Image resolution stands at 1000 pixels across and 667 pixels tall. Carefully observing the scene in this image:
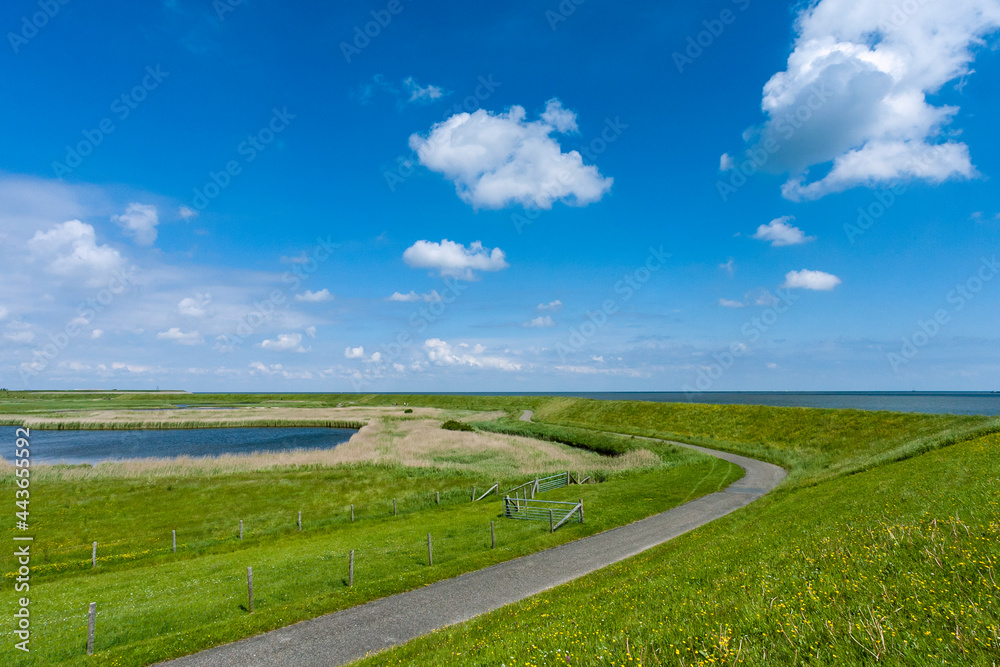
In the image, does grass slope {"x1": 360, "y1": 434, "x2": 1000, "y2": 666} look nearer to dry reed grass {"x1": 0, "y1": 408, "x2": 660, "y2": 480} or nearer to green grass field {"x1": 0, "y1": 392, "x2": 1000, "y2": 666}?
green grass field {"x1": 0, "y1": 392, "x2": 1000, "y2": 666}

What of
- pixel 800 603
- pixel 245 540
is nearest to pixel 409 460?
pixel 245 540

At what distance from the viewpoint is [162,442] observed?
84.6 metres

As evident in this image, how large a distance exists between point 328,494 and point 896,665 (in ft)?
141

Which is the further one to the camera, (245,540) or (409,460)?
(409,460)

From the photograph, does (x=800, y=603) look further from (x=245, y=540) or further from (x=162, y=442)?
(x=162, y=442)

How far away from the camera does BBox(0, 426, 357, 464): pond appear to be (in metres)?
70.1

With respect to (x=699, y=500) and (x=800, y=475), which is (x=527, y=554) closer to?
(x=699, y=500)

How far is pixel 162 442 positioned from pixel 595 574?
94020 mm

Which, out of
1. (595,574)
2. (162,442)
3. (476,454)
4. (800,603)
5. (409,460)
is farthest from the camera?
(162,442)

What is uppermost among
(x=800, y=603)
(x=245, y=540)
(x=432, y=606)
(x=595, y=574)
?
(x=800, y=603)

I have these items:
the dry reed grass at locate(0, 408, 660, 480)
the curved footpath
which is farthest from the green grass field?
the dry reed grass at locate(0, 408, 660, 480)

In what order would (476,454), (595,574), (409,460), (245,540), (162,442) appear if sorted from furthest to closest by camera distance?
(162,442) → (476,454) → (409,460) → (245,540) → (595,574)

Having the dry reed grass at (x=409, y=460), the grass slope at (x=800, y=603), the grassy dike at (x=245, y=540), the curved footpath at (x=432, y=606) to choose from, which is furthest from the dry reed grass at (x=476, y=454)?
the grass slope at (x=800, y=603)

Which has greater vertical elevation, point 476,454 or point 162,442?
point 162,442
